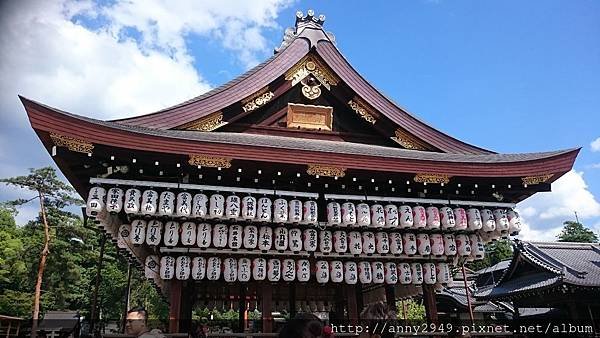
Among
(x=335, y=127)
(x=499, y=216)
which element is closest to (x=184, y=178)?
(x=335, y=127)

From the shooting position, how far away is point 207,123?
1014 centimetres

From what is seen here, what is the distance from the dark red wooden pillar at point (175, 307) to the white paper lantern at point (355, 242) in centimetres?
377

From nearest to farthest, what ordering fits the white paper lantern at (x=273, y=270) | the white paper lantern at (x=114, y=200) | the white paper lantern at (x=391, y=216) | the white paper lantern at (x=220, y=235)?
1. the white paper lantern at (x=114, y=200)
2. the white paper lantern at (x=220, y=235)
3. the white paper lantern at (x=273, y=270)
4. the white paper lantern at (x=391, y=216)

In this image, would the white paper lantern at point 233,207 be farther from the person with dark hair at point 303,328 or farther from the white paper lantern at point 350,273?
the person with dark hair at point 303,328

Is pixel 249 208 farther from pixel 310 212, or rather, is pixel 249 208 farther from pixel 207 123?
pixel 207 123

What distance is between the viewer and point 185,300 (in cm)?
1052

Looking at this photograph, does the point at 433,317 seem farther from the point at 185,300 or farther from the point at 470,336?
the point at 185,300

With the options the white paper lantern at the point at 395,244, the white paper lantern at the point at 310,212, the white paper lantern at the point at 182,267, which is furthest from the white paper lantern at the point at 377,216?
the white paper lantern at the point at 182,267

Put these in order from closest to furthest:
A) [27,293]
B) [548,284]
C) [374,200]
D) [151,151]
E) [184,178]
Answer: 1. [151,151]
2. [184,178]
3. [374,200]
4. [548,284]
5. [27,293]

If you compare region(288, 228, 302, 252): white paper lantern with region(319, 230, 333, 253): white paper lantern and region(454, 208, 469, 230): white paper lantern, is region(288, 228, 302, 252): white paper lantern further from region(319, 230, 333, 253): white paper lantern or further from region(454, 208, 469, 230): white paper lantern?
region(454, 208, 469, 230): white paper lantern

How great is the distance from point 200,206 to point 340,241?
10.3 feet

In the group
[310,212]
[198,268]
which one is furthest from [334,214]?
[198,268]

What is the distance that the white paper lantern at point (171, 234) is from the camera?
27.9 feet

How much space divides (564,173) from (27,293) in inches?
1578
